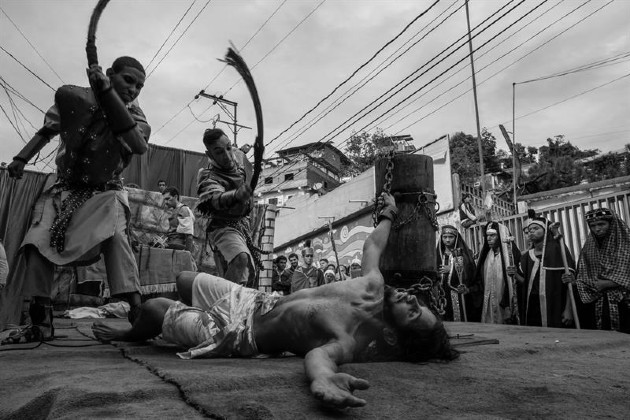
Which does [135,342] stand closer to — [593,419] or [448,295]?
[593,419]

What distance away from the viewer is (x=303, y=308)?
2404 millimetres

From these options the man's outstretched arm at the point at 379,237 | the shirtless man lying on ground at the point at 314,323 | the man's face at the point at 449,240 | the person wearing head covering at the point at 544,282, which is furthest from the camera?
the man's face at the point at 449,240

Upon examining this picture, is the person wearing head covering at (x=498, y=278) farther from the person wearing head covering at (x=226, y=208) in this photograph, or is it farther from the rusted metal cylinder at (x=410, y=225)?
the person wearing head covering at (x=226, y=208)

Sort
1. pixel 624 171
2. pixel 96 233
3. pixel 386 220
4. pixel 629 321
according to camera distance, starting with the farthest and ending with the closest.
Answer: pixel 624 171
pixel 629 321
pixel 386 220
pixel 96 233

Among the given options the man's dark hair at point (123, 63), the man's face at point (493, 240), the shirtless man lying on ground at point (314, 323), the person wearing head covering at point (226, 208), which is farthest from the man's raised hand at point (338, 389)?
the man's face at point (493, 240)

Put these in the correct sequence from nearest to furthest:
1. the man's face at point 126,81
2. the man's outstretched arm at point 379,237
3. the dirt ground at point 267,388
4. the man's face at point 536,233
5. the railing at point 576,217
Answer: the dirt ground at point 267,388, the man's outstretched arm at point 379,237, the man's face at point 126,81, the man's face at point 536,233, the railing at point 576,217

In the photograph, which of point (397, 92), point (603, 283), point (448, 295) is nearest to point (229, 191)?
point (603, 283)

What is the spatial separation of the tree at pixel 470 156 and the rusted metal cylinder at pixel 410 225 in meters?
26.5

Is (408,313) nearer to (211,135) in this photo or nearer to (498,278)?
(211,135)

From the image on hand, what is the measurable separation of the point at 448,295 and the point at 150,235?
5379 mm

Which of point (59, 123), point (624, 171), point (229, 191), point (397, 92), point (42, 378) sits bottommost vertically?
point (42, 378)

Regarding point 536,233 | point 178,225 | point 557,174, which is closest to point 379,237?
point 536,233

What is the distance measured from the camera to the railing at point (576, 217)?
25.4ft

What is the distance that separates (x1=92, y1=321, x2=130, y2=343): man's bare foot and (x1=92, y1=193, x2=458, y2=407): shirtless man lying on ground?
43 cm
